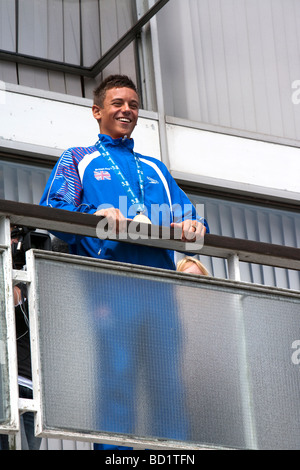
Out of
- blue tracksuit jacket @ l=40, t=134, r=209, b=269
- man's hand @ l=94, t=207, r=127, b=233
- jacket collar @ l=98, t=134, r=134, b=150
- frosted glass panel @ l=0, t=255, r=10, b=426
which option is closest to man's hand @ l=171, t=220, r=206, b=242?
blue tracksuit jacket @ l=40, t=134, r=209, b=269

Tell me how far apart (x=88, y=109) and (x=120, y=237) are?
368 centimetres

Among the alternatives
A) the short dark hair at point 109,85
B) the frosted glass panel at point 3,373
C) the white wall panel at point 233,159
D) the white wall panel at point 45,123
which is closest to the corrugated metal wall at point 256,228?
the white wall panel at point 233,159

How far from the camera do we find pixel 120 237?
548cm

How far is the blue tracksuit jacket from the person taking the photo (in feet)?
18.8

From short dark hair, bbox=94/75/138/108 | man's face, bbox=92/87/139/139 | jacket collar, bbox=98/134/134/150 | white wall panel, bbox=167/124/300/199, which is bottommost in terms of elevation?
jacket collar, bbox=98/134/134/150

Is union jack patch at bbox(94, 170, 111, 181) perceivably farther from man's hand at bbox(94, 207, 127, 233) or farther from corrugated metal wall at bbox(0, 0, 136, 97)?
corrugated metal wall at bbox(0, 0, 136, 97)

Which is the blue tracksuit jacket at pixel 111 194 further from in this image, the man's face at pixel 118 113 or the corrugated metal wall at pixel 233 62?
the corrugated metal wall at pixel 233 62

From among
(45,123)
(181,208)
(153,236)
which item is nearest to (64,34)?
(45,123)

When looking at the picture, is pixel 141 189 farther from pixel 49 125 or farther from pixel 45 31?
pixel 45 31

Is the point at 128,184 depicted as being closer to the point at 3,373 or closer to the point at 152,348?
the point at 152,348

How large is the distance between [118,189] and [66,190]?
10.0 inches

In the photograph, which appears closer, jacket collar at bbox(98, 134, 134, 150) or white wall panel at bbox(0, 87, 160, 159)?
jacket collar at bbox(98, 134, 134, 150)

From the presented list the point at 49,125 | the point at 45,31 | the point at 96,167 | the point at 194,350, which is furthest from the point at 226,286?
the point at 45,31

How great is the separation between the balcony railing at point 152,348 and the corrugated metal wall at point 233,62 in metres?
3.87
